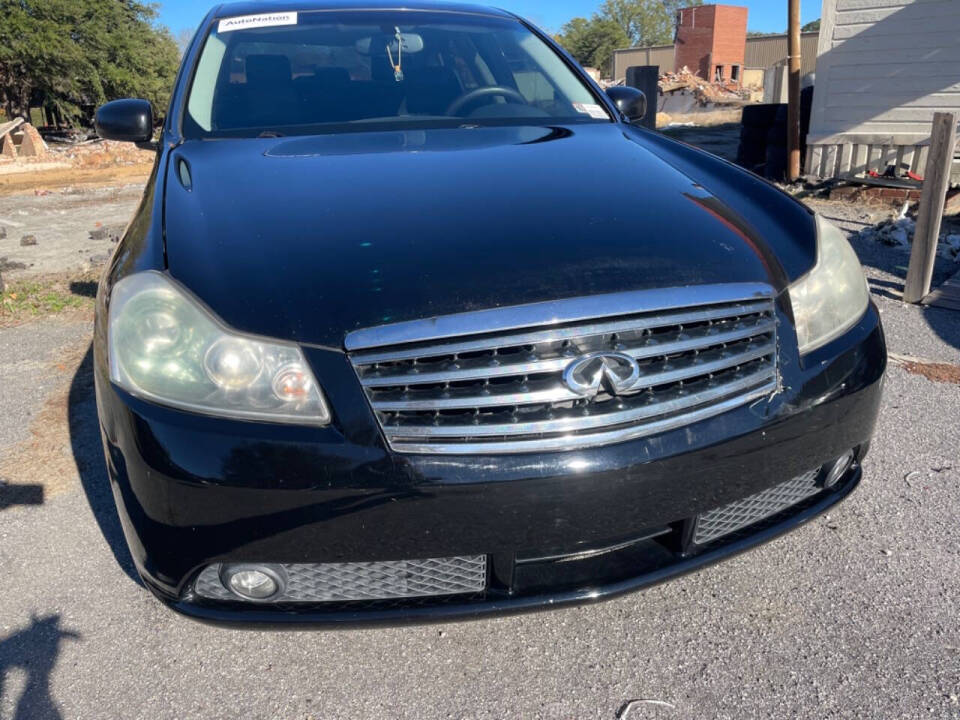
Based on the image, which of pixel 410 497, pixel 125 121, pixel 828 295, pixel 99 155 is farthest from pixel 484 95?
pixel 99 155

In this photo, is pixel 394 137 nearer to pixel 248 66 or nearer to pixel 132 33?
pixel 248 66

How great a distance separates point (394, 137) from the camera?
8.45 ft

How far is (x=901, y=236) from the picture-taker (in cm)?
639

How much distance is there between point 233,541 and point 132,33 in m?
31.9

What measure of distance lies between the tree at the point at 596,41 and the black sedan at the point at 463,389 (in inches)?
2681

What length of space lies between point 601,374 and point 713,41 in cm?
5955

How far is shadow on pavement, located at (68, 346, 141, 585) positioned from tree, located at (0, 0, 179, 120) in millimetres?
25726

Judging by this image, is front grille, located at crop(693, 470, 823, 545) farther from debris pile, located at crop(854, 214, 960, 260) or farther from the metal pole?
the metal pole

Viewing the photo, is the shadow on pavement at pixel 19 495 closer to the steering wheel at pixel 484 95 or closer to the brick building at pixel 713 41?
the steering wheel at pixel 484 95

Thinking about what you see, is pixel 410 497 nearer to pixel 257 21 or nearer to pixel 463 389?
pixel 463 389

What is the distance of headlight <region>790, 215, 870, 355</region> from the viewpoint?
1873mm

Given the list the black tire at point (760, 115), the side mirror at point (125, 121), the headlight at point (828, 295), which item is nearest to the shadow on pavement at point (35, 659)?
the side mirror at point (125, 121)

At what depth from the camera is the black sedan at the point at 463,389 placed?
1.56 meters

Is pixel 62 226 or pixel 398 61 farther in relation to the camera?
pixel 62 226
